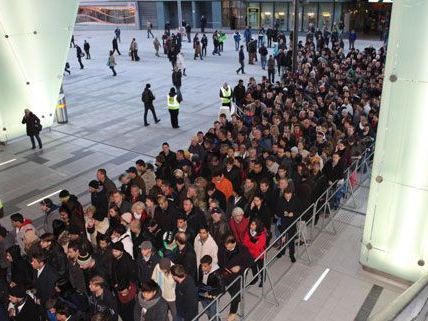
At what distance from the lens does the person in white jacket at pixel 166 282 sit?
5629 millimetres

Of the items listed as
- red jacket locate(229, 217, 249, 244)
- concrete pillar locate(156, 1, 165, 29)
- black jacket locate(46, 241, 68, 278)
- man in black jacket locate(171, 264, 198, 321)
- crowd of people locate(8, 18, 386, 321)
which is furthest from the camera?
concrete pillar locate(156, 1, 165, 29)

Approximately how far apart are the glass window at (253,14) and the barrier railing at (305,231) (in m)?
32.2

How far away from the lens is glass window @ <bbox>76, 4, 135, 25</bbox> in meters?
47.2

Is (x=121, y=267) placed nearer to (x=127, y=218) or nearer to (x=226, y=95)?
(x=127, y=218)

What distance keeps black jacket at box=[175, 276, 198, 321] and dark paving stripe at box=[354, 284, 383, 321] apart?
256cm

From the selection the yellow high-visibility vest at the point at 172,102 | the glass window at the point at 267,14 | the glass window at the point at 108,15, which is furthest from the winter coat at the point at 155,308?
the glass window at the point at 108,15

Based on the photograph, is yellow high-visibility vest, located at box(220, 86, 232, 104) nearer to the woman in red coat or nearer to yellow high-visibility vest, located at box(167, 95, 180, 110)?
yellow high-visibility vest, located at box(167, 95, 180, 110)

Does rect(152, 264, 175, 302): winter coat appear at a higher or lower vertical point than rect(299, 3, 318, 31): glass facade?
lower

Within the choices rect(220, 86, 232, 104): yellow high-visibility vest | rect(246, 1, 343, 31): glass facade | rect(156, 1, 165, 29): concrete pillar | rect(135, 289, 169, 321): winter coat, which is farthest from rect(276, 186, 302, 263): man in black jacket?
rect(156, 1, 165, 29): concrete pillar

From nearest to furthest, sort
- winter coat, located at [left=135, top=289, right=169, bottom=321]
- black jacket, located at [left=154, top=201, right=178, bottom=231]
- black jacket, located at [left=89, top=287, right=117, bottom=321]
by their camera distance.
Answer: winter coat, located at [left=135, top=289, right=169, bottom=321] < black jacket, located at [left=89, top=287, right=117, bottom=321] < black jacket, located at [left=154, top=201, right=178, bottom=231]

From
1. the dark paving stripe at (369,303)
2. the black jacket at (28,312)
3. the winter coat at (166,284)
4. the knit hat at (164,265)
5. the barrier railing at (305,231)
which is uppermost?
the knit hat at (164,265)

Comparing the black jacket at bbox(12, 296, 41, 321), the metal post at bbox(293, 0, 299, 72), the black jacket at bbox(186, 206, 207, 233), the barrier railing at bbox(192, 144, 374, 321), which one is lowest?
the barrier railing at bbox(192, 144, 374, 321)

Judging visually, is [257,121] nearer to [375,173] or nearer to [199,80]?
[375,173]

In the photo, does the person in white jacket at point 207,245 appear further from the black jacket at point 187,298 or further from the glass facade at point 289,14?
the glass facade at point 289,14
